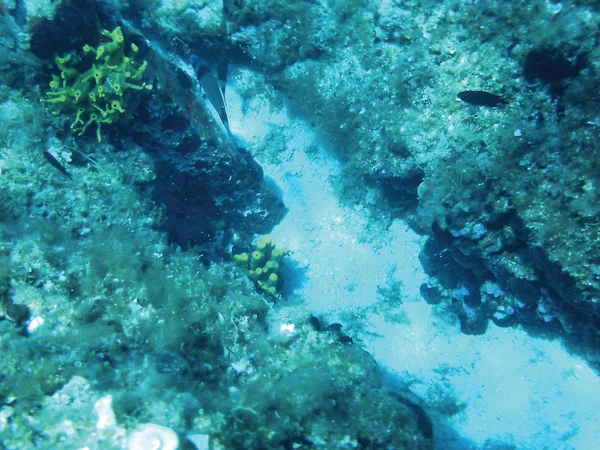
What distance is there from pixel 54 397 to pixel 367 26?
667cm

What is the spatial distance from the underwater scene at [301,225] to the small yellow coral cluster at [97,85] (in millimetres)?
33

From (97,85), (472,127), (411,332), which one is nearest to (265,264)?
(411,332)

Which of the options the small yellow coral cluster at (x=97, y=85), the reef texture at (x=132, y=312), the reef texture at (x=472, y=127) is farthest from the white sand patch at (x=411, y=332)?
the small yellow coral cluster at (x=97, y=85)

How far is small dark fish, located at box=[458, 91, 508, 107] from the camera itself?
15.2 ft

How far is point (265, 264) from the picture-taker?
5891 millimetres

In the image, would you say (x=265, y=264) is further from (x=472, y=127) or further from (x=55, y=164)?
(x=472, y=127)

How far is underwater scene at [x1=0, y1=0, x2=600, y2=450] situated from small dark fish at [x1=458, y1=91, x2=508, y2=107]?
0.13 ft

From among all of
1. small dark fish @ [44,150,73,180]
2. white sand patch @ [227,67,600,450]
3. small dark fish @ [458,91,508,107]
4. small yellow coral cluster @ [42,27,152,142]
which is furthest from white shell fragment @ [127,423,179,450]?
small dark fish @ [458,91,508,107]

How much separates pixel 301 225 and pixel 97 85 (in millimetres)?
4049

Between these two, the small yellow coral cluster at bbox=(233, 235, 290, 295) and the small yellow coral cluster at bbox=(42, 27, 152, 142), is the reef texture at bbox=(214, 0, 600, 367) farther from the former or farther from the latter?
the small yellow coral cluster at bbox=(42, 27, 152, 142)

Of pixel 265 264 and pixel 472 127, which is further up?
pixel 472 127

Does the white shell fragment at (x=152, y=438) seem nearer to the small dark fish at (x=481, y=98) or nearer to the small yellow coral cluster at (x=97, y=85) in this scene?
the small yellow coral cluster at (x=97, y=85)

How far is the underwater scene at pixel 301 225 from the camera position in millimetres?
2816

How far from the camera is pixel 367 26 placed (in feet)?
19.7
